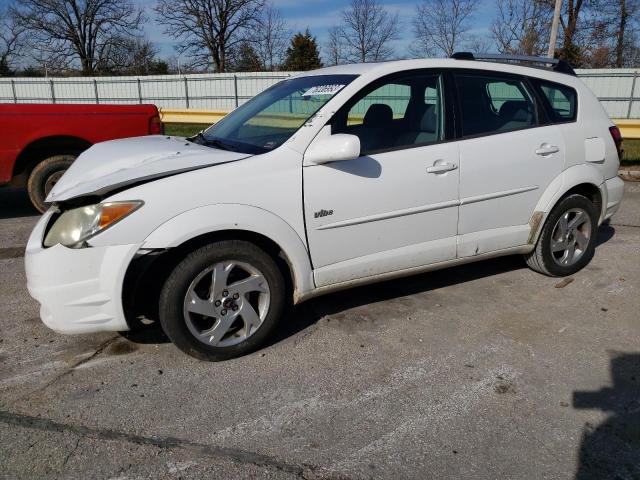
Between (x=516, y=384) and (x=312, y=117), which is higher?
(x=312, y=117)

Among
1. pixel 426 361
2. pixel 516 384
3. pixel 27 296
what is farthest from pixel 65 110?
pixel 516 384

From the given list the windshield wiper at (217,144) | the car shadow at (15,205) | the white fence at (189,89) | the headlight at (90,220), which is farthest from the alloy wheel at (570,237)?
the white fence at (189,89)

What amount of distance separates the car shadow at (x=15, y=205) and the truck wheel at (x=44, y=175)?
1.77 ft

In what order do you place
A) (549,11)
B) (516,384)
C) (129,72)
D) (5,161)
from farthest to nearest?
(129,72) < (549,11) < (5,161) < (516,384)

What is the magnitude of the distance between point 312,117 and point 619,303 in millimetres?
2779

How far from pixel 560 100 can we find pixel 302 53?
39.2 m

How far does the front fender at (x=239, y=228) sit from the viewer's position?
2959mm

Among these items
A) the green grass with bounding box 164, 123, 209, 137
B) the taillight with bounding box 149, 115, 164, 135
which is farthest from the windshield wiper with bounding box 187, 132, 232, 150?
the green grass with bounding box 164, 123, 209, 137

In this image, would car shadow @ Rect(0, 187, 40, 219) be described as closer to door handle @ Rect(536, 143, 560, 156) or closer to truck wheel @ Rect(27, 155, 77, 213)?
truck wheel @ Rect(27, 155, 77, 213)

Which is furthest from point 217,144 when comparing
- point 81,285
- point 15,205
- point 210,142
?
point 15,205

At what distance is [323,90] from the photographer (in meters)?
3.70

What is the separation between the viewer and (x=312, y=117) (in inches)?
136

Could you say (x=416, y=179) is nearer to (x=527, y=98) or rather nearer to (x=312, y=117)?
(x=312, y=117)

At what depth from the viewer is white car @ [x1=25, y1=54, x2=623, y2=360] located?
298 centimetres
